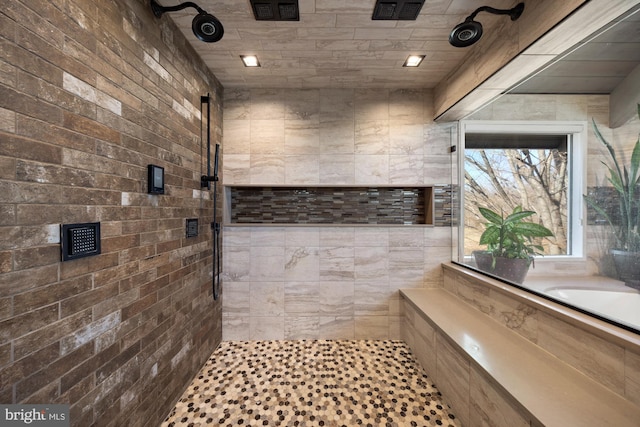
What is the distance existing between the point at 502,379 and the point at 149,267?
1885mm

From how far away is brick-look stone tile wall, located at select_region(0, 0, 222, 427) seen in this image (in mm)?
785

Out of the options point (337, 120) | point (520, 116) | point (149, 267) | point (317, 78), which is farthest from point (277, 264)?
point (520, 116)

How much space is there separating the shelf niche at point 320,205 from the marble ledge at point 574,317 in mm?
970

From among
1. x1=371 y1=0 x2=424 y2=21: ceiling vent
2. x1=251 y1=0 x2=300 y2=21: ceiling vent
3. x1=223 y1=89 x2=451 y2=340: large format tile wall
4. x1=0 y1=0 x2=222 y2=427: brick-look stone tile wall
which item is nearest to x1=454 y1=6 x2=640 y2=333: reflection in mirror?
x1=223 y1=89 x2=451 y2=340: large format tile wall

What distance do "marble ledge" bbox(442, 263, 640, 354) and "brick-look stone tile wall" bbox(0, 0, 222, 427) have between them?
2.19 meters

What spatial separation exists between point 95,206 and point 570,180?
252 centimetres

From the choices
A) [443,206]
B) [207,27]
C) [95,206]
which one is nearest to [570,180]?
[443,206]

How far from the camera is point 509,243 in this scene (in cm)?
188

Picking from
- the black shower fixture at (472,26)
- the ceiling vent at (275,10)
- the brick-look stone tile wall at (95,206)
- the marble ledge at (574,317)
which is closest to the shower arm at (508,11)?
the black shower fixture at (472,26)

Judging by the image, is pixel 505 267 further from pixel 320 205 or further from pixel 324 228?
pixel 320 205

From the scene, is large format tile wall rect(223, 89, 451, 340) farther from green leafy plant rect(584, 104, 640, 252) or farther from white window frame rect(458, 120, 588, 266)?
green leafy plant rect(584, 104, 640, 252)

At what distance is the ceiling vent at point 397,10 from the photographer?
1414mm

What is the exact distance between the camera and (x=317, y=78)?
7.25ft

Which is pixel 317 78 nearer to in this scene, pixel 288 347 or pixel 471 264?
pixel 471 264
